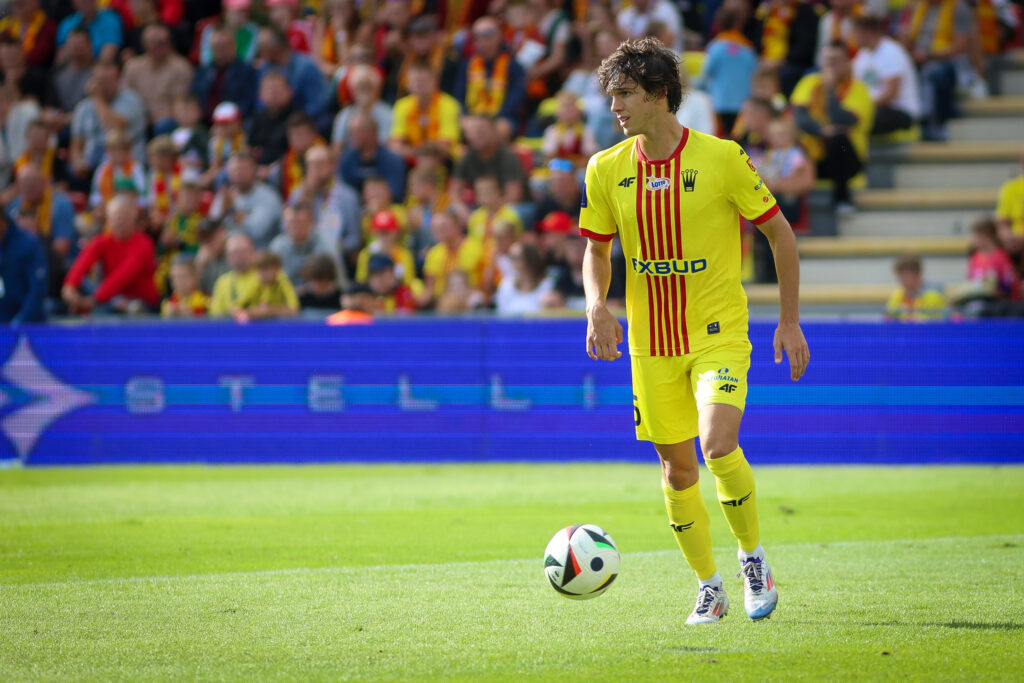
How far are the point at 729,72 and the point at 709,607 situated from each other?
1159 centimetres

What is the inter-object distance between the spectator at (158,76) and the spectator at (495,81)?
4576mm

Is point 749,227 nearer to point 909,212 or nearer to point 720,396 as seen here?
point 909,212

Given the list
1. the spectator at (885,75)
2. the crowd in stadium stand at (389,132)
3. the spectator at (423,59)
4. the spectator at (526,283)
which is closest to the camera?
the spectator at (526,283)

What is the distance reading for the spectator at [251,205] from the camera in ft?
54.6

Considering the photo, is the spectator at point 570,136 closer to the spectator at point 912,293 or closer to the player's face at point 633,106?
the spectator at point 912,293

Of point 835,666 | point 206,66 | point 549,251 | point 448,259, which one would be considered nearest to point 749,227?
point 549,251

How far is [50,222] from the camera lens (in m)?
18.1

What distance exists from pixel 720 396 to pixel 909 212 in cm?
1177

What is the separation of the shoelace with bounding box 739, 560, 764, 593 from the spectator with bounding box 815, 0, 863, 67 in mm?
11891

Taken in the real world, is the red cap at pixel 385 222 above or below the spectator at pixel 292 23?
below

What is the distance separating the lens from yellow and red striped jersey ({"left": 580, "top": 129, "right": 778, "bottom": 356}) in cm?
620

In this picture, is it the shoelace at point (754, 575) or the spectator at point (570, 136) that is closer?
the shoelace at point (754, 575)

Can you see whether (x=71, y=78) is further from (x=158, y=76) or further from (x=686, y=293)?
(x=686, y=293)

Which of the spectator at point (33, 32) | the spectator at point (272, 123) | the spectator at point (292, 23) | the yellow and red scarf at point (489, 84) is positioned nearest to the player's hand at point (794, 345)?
the yellow and red scarf at point (489, 84)
